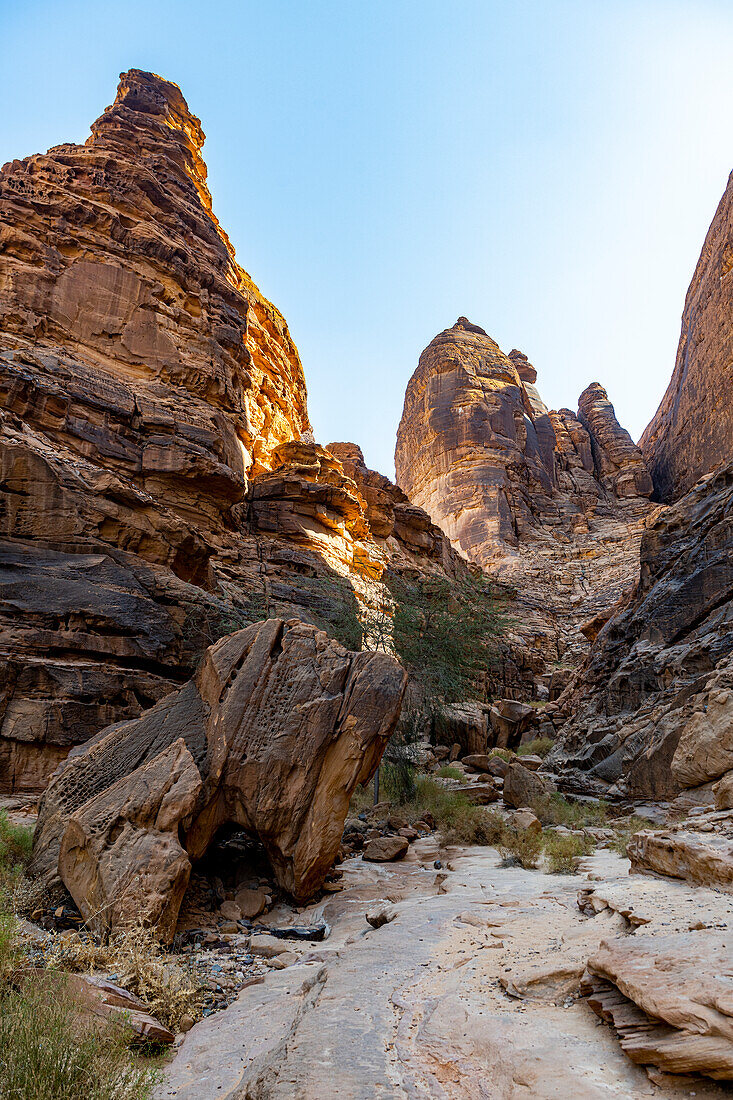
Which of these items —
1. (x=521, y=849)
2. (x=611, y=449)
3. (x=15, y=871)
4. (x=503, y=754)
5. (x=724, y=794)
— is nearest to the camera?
(x=15, y=871)

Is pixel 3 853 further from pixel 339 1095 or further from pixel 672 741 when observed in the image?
pixel 672 741

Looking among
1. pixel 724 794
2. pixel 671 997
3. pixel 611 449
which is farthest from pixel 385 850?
pixel 611 449

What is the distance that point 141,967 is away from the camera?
4172 mm

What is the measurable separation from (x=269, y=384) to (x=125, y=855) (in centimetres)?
3505

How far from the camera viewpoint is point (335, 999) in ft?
11.9

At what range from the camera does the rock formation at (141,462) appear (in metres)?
11.7

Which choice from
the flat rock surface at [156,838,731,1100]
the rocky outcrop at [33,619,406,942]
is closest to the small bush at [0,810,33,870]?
the rocky outcrop at [33,619,406,942]

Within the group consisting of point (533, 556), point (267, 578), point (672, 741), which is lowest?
point (672, 741)

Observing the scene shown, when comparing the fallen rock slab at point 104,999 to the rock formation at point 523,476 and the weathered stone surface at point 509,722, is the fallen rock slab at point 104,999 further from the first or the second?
the rock formation at point 523,476

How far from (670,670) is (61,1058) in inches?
500

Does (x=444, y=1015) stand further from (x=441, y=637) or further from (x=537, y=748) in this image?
(x=537, y=748)

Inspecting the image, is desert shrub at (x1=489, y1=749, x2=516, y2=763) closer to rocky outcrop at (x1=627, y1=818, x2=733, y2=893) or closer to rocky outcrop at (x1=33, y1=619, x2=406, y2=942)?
rocky outcrop at (x1=627, y1=818, x2=733, y2=893)

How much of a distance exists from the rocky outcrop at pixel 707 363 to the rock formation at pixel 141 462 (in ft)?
55.3

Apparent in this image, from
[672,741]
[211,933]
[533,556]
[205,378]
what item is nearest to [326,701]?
Result: [211,933]
